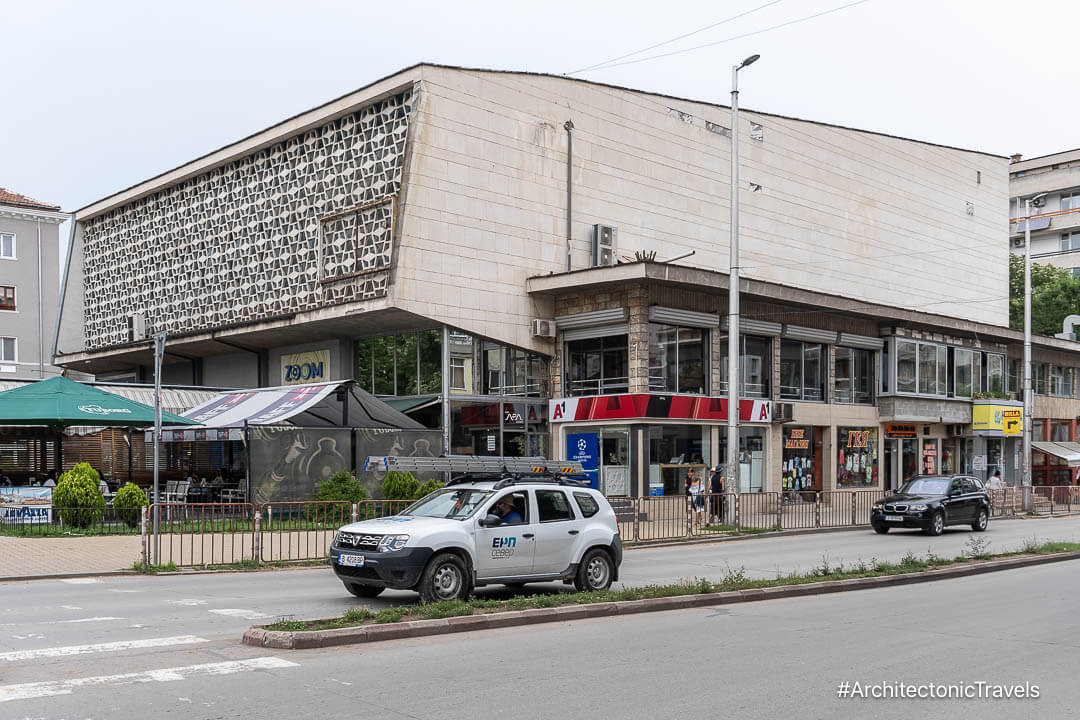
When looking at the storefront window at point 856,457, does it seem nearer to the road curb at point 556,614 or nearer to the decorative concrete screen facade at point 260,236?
the decorative concrete screen facade at point 260,236

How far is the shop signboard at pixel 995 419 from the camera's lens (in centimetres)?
4578

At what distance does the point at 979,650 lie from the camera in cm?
1041

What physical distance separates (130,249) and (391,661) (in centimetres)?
4141

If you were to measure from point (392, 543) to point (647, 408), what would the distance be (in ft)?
65.5

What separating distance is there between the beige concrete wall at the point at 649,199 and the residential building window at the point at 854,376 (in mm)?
4033

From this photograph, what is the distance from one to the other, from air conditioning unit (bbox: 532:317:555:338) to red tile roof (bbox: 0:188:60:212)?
37.9 metres

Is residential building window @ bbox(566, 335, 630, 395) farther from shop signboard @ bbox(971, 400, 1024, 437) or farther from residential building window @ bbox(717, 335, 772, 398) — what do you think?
shop signboard @ bbox(971, 400, 1024, 437)

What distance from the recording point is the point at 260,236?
38625mm

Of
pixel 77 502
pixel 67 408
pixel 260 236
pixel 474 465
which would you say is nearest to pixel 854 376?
pixel 474 465

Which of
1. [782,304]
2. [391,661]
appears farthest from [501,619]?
[782,304]

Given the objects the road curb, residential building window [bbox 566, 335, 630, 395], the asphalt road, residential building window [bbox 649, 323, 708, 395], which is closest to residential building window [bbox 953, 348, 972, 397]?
residential building window [bbox 649, 323, 708, 395]

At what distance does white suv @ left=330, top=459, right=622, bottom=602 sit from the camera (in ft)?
41.6

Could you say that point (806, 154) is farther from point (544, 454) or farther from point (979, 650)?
point (979, 650)

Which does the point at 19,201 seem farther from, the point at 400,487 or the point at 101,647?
the point at 101,647
